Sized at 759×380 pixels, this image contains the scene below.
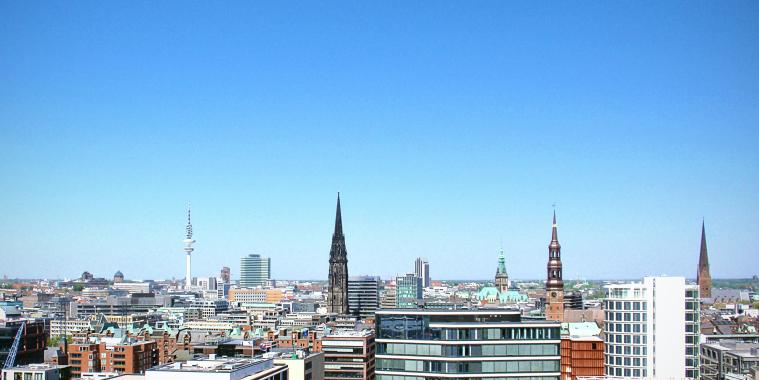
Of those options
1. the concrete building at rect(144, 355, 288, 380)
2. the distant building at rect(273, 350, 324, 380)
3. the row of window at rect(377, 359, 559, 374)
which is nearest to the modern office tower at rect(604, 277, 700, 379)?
the row of window at rect(377, 359, 559, 374)

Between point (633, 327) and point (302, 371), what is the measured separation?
35.9m

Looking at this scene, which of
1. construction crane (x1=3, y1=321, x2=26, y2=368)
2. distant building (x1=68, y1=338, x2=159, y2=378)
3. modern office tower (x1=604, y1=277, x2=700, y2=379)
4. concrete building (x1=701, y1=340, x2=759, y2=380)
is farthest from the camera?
distant building (x1=68, y1=338, x2=159, y2=378)

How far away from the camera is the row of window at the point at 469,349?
7000cm

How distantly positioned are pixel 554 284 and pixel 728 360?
64.2 metres

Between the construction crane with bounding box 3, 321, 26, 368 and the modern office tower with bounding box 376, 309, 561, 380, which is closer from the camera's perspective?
the modern office tower with bounding box 376, 309, 561, 380

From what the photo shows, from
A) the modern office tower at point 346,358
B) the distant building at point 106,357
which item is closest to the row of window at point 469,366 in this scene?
the modern office tower at point 346,358

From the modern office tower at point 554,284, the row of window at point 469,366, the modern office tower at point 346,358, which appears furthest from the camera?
the modern office tower at point 554,284

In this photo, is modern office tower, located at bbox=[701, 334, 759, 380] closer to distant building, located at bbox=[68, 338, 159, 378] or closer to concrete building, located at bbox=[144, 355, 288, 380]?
concrete building, located at bbox=[144, 355, 288, 380]

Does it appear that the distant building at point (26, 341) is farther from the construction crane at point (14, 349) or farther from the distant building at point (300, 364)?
the distant building at point (300, 364)

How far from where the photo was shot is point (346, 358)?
11362 centimetres

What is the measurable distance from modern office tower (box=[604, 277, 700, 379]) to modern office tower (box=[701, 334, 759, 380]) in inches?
255

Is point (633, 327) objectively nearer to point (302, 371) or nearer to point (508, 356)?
point (508, 356)

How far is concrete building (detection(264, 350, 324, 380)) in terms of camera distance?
92562 mm

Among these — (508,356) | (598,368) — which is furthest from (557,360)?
(598,368)
